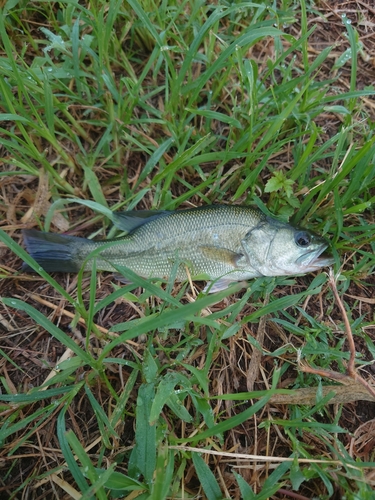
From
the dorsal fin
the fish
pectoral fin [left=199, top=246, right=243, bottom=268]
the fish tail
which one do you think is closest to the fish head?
the fish

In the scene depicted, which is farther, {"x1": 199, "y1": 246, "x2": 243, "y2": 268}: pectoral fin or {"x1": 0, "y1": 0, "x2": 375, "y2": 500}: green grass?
{"x1": 199, "y1": 246, "x2": 243, "y2": 268}: pectoral fin

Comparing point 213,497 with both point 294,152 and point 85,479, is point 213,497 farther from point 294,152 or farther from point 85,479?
point 294,152

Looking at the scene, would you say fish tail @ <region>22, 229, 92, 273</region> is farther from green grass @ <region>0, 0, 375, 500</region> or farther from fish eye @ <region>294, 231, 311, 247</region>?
fish eye @ <region>294, 231, 311, 247</region>

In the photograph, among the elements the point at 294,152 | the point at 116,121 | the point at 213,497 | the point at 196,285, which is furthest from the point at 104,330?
the point at 294,152

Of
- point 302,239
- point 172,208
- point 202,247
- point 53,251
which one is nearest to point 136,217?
point 172,208

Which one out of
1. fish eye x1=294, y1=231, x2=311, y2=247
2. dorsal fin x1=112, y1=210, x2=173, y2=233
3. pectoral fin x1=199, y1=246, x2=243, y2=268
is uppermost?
dorsal fin x1=112, y1=210, x2=173, y2=233

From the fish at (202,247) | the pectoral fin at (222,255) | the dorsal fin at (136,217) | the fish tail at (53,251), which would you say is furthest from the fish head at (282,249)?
the fish tail at (53,251)

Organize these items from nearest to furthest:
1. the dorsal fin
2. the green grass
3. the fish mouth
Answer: the green grass < the fish mouth < the dorsal fin
